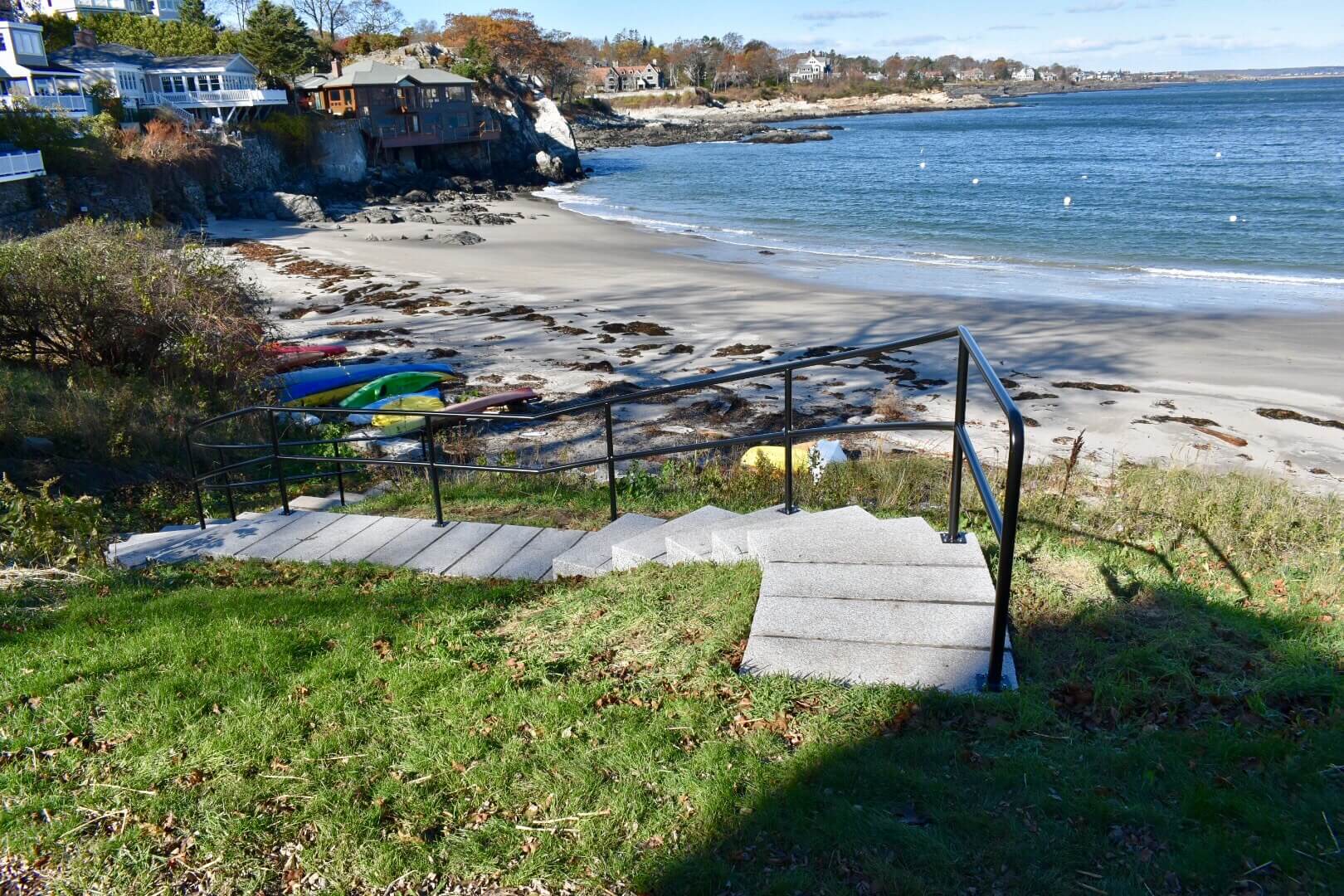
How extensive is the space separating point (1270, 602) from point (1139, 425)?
12.0 meters

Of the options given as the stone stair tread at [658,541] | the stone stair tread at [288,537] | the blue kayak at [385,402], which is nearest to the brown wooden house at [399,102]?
the blue kayak at [385,402]

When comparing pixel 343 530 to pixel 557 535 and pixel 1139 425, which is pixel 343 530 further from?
pixel 1139 425

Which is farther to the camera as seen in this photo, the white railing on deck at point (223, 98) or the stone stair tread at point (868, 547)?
the white railing on deck at point (223, 98)

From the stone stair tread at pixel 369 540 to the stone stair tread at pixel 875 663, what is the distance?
159 inches

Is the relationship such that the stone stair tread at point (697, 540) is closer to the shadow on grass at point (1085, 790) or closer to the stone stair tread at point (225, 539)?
the shadow on grass at point (1085, 790)

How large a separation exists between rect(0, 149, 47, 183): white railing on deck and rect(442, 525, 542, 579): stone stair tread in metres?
34.7

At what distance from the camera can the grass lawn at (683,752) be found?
296 cm

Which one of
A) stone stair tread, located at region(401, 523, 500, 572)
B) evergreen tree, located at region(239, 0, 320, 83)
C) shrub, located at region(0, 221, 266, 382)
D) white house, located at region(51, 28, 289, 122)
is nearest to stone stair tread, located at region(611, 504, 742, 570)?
stone stair tread, located at region(401, 523, 500, 572)

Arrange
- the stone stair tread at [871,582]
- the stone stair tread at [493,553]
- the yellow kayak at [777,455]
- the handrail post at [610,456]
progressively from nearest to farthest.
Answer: the stone stair tread at [871,582]
the stone stair tread at [493,553]
the handrail post at [610,456]
the yellow kayak at [777,455]

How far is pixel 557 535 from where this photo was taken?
725cm

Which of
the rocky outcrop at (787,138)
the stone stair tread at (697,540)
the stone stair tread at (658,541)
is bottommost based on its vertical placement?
the stone stair tread at (658,541)

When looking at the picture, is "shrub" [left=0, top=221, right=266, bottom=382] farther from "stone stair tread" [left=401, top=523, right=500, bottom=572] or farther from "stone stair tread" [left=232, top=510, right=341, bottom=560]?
"stone stair tread" [left=401, top=523, right=500, bottom=572]

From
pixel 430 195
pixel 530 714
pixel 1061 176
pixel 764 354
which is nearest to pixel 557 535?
pixel 530 714

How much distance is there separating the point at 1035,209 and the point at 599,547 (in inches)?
1664
